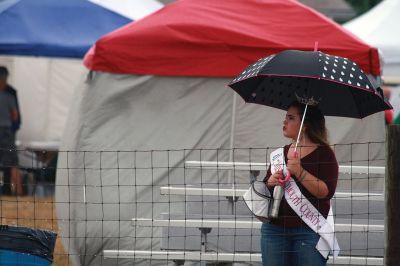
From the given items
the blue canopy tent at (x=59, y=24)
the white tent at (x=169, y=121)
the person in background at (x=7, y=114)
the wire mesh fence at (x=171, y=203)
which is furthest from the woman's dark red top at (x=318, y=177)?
the person in background at (x=7, y=114)

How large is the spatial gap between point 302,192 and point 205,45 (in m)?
3.73

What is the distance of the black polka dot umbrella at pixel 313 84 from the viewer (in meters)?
6.36

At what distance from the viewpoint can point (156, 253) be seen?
7543 millimetres

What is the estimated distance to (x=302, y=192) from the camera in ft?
20.3

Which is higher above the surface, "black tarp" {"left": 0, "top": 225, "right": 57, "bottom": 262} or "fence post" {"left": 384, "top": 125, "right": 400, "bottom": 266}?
"fence post" {"left": 384, "top": 125, "right": 400, "bottom": 266}

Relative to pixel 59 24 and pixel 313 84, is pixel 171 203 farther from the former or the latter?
pixel 59 24

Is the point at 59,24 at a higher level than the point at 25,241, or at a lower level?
higher

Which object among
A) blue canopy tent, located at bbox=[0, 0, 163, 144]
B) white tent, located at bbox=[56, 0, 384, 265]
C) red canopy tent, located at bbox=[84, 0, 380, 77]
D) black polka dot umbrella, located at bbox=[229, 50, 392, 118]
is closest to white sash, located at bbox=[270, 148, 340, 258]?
black polka dot umbrella, located at bbox=[229, 50, 392, 118]

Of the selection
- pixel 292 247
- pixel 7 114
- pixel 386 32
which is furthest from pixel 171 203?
pixel 386 32

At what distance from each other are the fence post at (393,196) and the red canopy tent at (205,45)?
3718 millimetres

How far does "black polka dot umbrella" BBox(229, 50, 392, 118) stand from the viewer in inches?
A: 250

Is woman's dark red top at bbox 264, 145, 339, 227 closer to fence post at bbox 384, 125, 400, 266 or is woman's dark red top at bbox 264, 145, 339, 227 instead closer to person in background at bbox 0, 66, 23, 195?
fence post at bbox 384, 125, 400, 266

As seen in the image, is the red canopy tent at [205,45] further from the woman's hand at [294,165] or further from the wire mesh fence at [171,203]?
the woman's hand at [294,165]

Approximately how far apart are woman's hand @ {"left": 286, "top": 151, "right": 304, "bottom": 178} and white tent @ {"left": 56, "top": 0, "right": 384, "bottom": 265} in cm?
349
